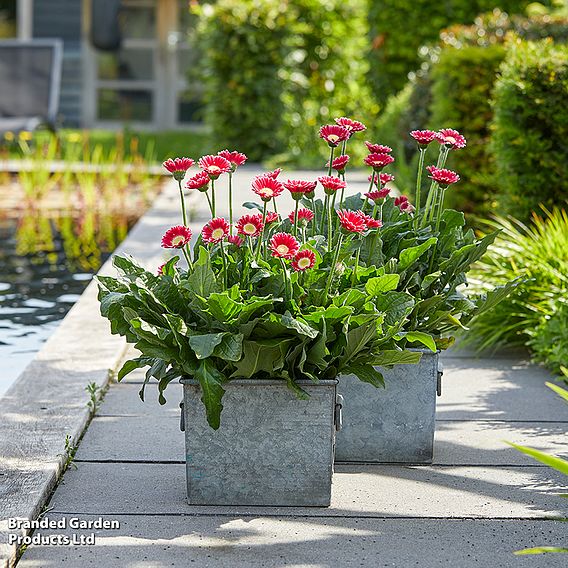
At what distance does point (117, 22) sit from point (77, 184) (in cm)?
516

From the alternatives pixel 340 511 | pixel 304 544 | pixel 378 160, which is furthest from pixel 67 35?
pixel 304 544

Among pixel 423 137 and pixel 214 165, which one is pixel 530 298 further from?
pixel 214 165

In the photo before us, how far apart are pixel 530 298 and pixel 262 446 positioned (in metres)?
2.08

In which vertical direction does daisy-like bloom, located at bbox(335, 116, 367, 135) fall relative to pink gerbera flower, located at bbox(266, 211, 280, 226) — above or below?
above

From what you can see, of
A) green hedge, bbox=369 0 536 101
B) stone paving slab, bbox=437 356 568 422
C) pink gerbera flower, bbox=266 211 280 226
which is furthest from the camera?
green hedge, bbox=369 0 536 101

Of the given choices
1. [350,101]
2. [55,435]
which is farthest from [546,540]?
[350,101]

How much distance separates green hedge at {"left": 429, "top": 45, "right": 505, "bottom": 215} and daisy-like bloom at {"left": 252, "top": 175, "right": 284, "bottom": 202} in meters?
4.21

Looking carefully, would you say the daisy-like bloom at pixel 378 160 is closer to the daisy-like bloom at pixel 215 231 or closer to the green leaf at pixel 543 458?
the daisy-like bloom at pixel 215 231

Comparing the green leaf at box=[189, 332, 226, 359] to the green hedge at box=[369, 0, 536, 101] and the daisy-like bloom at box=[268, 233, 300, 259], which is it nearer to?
the daisy-like bloom at box=[268, 233, 300, 259]

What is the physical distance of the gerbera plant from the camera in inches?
95.4

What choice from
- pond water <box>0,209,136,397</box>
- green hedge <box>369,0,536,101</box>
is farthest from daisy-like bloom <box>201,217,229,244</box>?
green hedge <box>369,0,536,101</box>

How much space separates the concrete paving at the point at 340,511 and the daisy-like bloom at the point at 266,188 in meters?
0.81

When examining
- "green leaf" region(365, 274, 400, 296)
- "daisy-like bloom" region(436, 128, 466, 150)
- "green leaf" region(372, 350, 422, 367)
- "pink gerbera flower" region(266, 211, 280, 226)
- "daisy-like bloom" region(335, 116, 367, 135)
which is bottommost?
"green leaf" region(372, 350, 422, 367)

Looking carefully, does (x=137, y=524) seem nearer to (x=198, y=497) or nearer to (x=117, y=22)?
(x=198, y=497)
